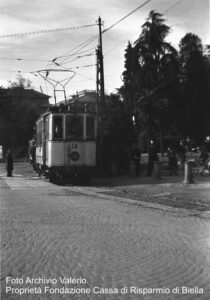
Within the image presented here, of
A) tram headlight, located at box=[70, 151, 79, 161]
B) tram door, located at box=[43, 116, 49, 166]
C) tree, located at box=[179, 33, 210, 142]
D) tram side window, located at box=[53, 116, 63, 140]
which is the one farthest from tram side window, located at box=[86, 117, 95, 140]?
tree, located at box=[179, 33, 210, 142]

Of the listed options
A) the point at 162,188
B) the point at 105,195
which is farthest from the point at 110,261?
the point at 162,188

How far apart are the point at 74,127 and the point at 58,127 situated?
72cm

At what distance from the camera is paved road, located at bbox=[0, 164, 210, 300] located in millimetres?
6332

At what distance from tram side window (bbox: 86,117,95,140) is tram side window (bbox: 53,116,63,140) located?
1.20 m

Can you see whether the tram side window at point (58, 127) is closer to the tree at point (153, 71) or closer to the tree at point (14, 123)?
the tree at point (153, 71)

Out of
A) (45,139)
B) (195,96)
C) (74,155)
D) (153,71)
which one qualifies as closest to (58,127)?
(74,155)

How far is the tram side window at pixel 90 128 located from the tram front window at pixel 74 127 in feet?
0.90

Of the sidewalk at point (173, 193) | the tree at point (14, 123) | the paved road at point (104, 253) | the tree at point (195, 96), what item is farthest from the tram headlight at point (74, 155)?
the tree at point (14, 123)

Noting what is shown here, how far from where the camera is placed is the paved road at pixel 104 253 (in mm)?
6332

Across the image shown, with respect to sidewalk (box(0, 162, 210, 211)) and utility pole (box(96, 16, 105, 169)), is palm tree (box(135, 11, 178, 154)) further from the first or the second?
sidewalk (box(0, 162, 210, 211))

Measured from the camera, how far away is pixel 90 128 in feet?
90.3

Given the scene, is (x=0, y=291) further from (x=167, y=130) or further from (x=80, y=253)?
(x=167, y=130)

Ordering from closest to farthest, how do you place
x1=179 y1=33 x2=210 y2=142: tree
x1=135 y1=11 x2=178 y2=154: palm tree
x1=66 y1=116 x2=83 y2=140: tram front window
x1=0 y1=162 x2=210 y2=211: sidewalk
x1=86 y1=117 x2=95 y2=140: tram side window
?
x1=0 y1=162 x2=210 y2=211: sidewalk < x1=66 y1=116 x2=83 y2=140: tram front window < x1=86 y1=117 x2=95 y2=140: tram side window < x1=135 y1=11 x2=178 y2=154: palm tree < x1=179 y1=33 x2=210 y2=142: tree

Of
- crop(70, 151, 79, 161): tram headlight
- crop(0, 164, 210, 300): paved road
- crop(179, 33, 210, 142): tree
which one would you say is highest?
crop(179, 33, 210, 142): tree
